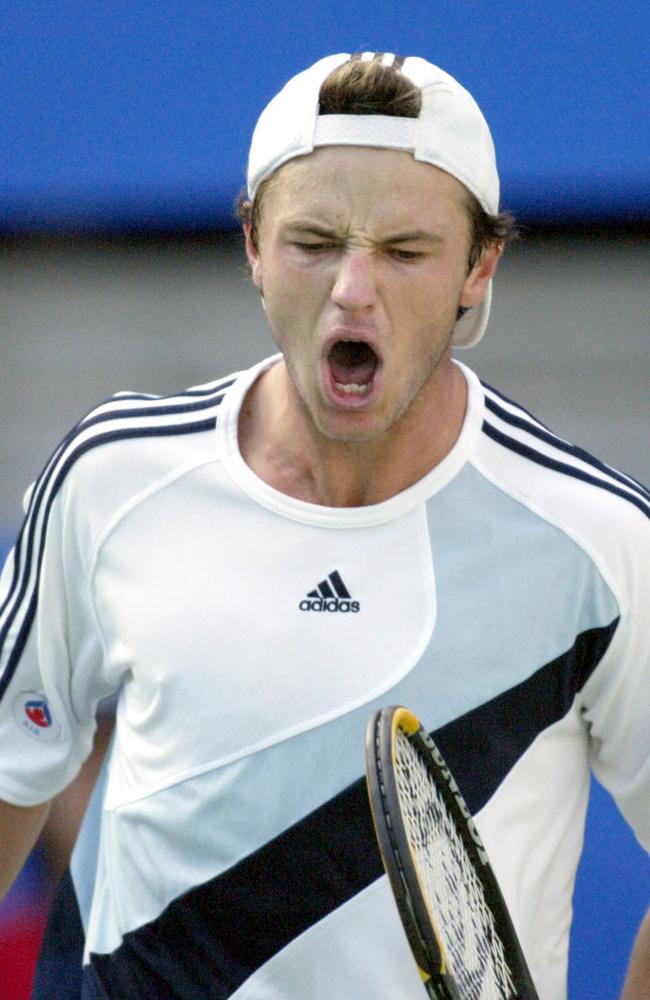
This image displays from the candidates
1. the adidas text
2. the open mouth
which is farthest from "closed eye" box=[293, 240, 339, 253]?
the adidas text

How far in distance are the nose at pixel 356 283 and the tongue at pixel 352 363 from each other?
0.11 meters

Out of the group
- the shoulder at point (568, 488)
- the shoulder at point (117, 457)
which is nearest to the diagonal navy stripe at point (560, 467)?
the shoulder at point (568, 488)

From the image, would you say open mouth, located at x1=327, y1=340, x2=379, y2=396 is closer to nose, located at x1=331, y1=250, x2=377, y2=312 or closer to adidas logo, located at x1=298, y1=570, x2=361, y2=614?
nose, located at x1=331, y1=250, x2=377, y2=312

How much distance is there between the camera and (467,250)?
2.34 meters

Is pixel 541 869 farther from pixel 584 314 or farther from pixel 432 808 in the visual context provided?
pixel 584 314

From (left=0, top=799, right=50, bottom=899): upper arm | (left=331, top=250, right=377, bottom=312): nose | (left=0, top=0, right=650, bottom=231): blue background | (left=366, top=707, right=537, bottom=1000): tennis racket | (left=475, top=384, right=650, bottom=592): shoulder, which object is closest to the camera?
(left=366, top=707, right=537, bottom=1000): tennis racket

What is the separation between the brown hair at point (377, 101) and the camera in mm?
2281

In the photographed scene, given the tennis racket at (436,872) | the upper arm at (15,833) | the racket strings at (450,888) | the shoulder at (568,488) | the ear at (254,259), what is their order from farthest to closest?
the upper arm at (15,833) < the ear at (254,259) < the shoulder at (568,488) < the racket strings at (450,888) < the tennis racket at (436,872)

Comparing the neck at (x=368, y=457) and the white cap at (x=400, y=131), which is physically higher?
the white cap at (x=400, y=131)

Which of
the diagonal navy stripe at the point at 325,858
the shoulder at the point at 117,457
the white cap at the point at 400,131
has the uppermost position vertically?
the white cap at the point at 400,131

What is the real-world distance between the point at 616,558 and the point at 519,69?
1.85 m

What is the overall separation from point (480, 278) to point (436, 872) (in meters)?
0.88

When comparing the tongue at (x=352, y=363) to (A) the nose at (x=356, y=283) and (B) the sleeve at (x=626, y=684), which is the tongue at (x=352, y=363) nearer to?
(A) the nose at (x=356, y=283)

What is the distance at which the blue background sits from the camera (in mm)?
3807
